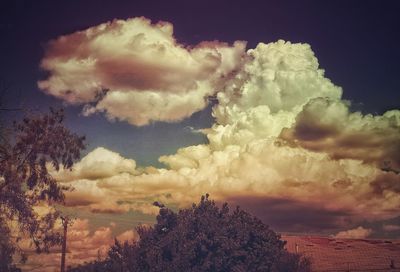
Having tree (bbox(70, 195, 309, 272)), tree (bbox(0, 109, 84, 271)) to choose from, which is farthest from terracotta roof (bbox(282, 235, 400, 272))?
tree (bbox(0, 109, 84, 271))

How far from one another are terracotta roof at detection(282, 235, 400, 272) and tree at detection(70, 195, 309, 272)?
224 inches

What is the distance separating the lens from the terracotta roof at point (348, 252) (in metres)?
49.5

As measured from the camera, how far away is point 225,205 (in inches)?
1929

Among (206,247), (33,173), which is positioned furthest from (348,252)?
(33,173)

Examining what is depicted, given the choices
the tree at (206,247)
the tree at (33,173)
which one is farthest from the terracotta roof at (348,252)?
the tree at (33,173)

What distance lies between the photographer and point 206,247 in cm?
4384

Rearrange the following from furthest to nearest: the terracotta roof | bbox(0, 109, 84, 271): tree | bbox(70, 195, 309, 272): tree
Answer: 1. the terracotta roof
2. bbox(70, 195, 309, 272): tree
3. bbox(0, 109, 84, 271): tree

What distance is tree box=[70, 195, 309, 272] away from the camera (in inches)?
1683

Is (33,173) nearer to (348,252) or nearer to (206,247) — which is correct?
(206,247)

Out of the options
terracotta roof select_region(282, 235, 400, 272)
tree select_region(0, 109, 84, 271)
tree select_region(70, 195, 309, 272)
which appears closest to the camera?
tree select_region(0, 109, 84, 271)

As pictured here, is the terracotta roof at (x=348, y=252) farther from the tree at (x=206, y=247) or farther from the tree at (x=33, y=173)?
the tree at (x=33, y=173)

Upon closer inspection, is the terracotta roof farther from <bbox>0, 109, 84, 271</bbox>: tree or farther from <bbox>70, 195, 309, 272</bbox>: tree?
<bbox>0, 109, 84, 271</bbox>: tree

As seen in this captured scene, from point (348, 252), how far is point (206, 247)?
69.3 feet

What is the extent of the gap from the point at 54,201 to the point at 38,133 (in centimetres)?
477
